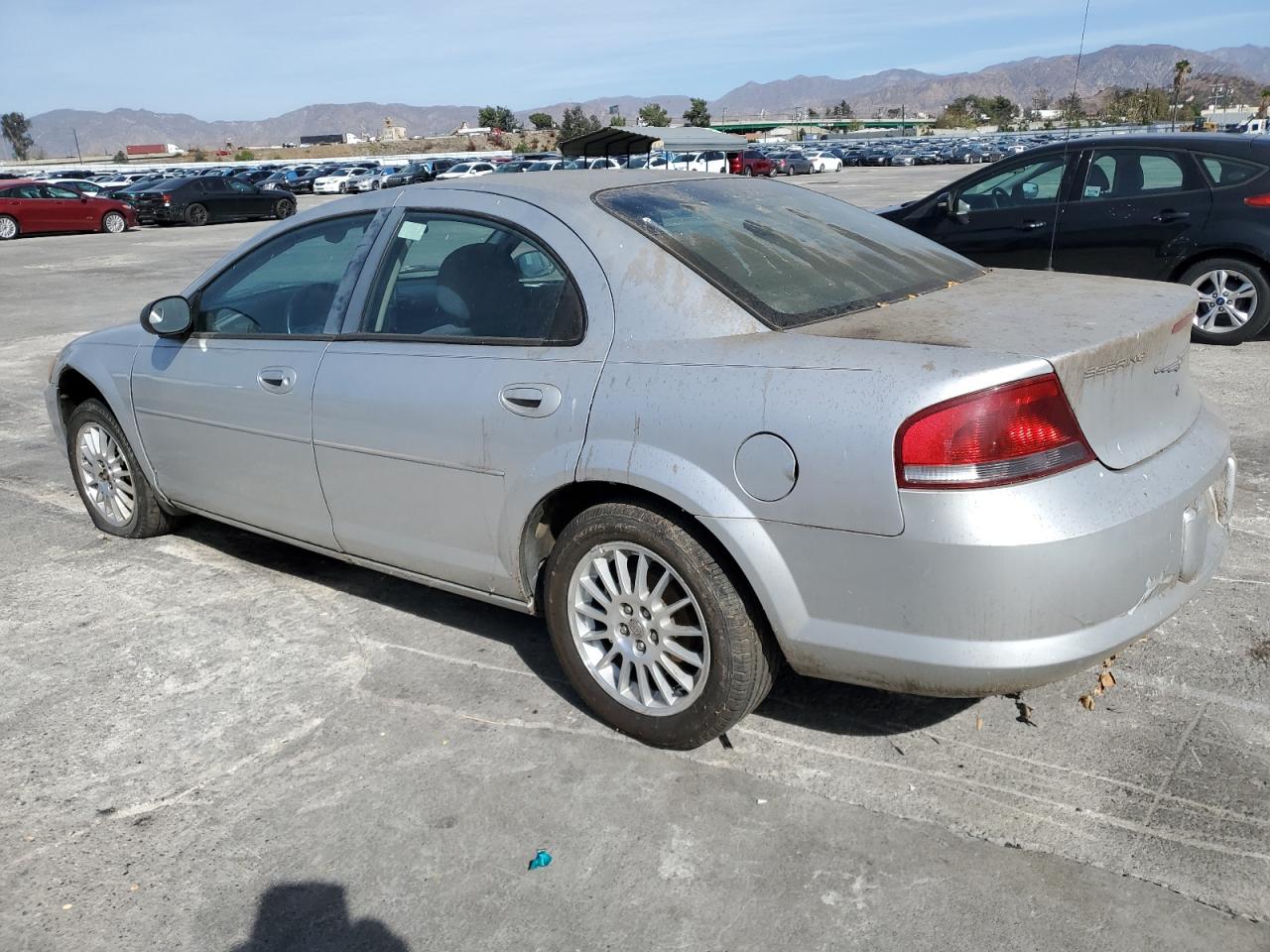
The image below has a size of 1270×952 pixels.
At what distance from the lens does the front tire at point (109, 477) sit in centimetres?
498

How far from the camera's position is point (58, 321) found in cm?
1289

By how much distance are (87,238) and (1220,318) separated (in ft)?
87.6

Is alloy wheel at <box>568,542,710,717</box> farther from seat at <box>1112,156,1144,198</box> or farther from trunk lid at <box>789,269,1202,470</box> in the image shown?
seat at <box>1112,156,1144,198</box>

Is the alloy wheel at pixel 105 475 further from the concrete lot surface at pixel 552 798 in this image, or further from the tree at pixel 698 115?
the tree at pixel 698 115

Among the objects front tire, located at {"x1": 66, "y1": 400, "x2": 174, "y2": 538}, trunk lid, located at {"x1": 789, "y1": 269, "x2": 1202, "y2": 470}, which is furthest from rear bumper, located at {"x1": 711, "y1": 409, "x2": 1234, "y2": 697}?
front tire, located at {"x1": 66, "y1": 400, "x2": 174, "y2": 538}

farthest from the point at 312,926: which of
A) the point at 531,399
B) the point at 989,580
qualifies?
the point at 989,580

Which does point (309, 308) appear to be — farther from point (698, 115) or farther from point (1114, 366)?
point (698, 115)

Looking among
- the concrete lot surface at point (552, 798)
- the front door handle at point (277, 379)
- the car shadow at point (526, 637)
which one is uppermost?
the front door handle at point (277, 379)

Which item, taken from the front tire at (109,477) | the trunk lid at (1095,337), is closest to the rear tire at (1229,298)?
the trunk lid at (1095,337)

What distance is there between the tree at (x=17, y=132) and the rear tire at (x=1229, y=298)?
160 meters

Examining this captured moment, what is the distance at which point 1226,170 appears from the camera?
7992 mm

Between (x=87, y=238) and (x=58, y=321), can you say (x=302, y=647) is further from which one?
(x=87, y=238)

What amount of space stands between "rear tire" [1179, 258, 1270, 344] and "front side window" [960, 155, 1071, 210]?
125 cm

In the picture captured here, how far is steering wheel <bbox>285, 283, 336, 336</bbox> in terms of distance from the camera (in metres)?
3.97
